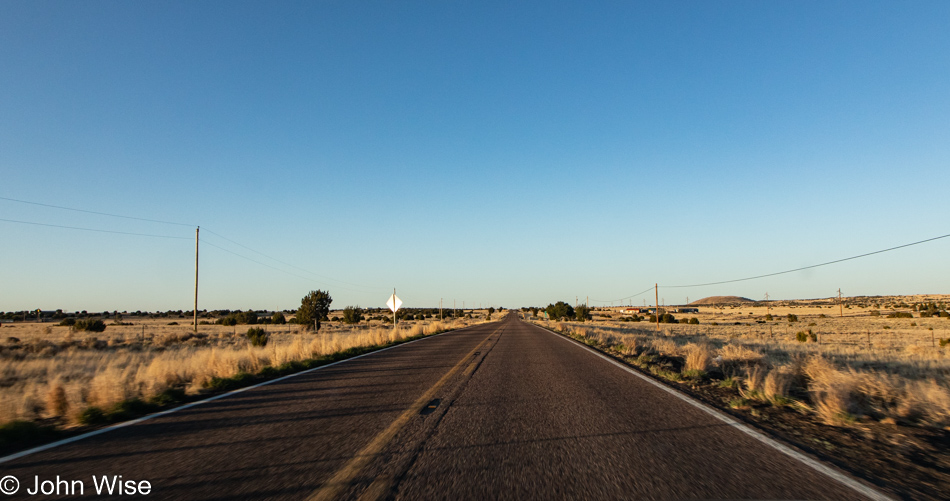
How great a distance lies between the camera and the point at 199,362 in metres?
12.1

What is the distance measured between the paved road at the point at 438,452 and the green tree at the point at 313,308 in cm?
4579

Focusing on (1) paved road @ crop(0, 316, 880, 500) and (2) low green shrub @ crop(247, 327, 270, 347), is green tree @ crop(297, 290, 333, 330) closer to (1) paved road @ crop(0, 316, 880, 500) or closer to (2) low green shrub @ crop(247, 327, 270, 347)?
(2) low green shrub @ crop(247, 327, 270, 347)

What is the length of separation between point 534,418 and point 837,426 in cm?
374

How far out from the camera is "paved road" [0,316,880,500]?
12.2 feet

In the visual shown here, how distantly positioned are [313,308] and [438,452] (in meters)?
50.5

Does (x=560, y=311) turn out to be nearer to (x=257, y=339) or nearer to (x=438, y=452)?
(x=257, y=339)

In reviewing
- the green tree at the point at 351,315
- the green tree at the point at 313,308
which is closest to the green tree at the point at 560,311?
the green tree at the point at 351,315

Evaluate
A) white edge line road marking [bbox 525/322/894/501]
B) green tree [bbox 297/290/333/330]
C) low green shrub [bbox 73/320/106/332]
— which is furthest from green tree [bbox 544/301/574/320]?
white edge line road marking [bbox 525/322/894/501]

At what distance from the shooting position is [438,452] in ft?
15.5

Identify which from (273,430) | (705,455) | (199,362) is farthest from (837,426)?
(199,362)

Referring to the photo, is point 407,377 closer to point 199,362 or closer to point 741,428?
point 199,362

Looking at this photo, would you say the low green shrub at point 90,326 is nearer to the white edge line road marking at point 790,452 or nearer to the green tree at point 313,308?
the green tree at point 313,308

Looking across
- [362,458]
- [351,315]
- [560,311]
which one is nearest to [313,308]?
[351,315]

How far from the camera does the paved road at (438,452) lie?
371 cm
